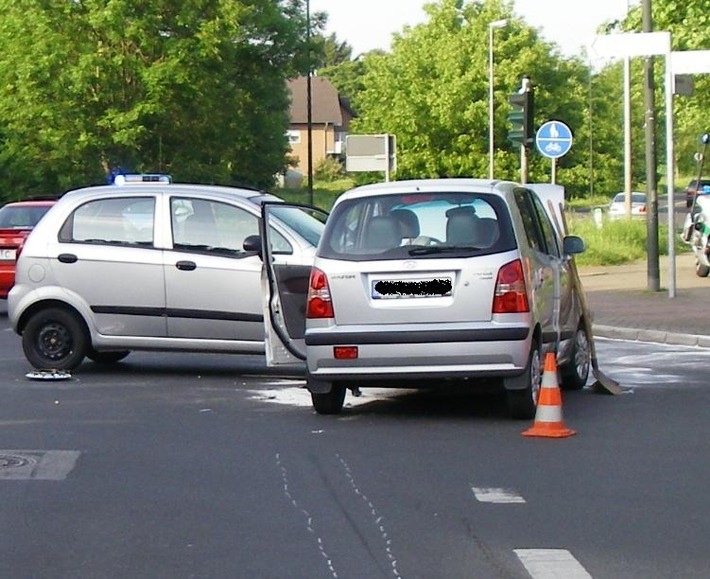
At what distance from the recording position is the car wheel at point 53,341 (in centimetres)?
1421

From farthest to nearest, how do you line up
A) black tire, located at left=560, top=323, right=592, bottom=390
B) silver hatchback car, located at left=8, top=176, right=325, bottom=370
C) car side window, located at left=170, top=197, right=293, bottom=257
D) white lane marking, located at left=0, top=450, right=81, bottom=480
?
Answer: car side window, located at left=170, top=197, right=293, bottom=257 < silver hatchback car, located at left=8, top=176, right=325, bottom=370 < black tire, located at left=560, top=323, right=592, bottom=390 < white lane marking, located at left=0, top=450, right=81, bottom=480

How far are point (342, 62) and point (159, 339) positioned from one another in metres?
157

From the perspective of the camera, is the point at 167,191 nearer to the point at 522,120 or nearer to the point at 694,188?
the point at 522,120

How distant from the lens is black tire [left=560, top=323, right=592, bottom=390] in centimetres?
1311

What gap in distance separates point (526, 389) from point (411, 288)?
3.59 ft

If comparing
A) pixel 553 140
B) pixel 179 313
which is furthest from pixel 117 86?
pixel 179 313

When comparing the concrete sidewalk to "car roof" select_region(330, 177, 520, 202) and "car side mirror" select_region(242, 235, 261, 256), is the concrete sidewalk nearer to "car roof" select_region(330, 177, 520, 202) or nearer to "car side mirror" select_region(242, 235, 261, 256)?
"car side mirror" select_region(242, 235, 261, 256)

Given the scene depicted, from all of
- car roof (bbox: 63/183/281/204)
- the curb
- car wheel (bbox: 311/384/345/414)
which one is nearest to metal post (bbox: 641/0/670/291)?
the curb

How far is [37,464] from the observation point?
9.19 m

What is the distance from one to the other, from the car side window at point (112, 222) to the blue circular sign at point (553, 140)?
1265 centimetres

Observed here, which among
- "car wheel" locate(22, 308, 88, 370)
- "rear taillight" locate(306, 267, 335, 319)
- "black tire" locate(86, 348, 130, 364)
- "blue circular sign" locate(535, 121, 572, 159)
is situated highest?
"blue circular sign" locate(535, 121, 572, 159)

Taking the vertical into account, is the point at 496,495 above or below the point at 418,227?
below

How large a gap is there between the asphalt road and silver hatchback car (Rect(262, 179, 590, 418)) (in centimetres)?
→ 42

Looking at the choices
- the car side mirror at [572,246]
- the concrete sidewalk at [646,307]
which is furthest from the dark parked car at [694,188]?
the car side mirror at [572,246]
